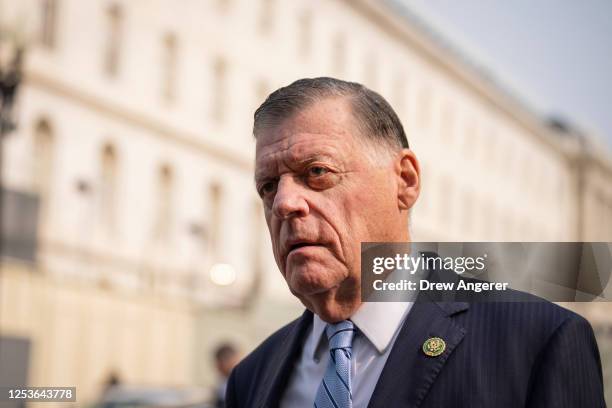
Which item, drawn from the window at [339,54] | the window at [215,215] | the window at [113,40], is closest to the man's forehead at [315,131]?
the window at [113,40]

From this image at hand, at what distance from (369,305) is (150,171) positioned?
24.9m

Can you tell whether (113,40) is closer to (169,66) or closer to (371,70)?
(169,66)

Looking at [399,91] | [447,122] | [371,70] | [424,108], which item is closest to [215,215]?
[371,70]

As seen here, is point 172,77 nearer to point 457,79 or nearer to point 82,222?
point 82,222

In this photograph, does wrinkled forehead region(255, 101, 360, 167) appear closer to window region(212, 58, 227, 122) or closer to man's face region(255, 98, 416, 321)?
man's face region(255, 98, 416, 321)

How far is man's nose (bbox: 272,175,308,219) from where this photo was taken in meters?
2.17

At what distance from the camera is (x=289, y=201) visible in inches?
85.7

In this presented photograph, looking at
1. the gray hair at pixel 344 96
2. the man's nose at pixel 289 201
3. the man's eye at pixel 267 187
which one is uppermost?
the gray hair at pixel 344 96

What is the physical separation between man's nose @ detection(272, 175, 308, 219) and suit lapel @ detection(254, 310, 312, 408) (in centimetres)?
47

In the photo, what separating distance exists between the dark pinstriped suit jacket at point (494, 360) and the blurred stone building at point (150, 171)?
15.7 m

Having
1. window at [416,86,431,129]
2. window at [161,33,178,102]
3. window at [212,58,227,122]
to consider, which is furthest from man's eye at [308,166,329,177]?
window at [416,86,431,129]

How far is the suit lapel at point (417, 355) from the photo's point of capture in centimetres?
213

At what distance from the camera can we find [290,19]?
32500 millimetres

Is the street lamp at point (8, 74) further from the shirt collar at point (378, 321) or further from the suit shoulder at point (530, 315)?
the suit shoulder at point (530, 315)
